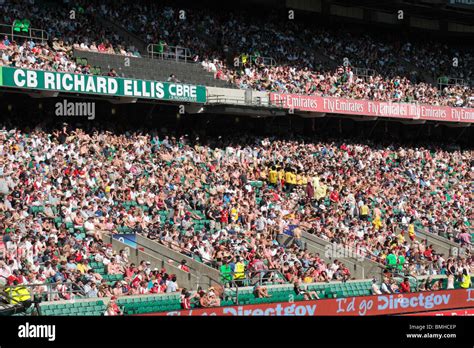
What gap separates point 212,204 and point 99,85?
581cm

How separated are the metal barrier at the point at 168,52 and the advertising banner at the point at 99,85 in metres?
2.80

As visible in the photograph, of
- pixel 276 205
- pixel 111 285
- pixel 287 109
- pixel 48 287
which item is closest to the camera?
pixel 48 287

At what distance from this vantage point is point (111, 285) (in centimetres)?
1866

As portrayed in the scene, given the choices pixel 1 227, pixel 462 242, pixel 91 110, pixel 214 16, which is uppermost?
pixel 214 16

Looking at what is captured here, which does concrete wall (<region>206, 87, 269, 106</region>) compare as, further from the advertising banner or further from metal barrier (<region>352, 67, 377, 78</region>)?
metal barrier (<region>352, 67, 377, 78</region>)

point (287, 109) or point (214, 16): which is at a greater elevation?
point (214, 16)

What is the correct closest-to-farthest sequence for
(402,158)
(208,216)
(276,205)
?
(208,216) < (276,205) < (402,158)

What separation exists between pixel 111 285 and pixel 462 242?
15229 millimetres

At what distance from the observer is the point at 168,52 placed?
110 feet

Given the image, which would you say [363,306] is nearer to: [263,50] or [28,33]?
[28,33]

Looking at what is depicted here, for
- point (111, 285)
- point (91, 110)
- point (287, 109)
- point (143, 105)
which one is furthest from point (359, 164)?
point (111, 285)

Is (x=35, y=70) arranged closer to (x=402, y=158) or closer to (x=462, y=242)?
(x=462, y=242)

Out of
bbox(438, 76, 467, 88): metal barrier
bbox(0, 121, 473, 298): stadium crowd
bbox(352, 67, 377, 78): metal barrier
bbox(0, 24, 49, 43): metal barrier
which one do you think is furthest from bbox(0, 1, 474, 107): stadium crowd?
bbox(0, 121, 473, 298): stadium crowd

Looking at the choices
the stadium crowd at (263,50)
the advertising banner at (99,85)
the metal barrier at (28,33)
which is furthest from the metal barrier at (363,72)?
the metal barrier at (28,33)
